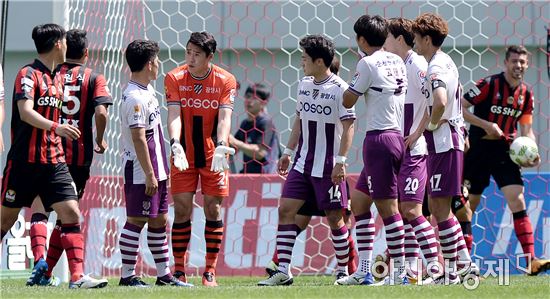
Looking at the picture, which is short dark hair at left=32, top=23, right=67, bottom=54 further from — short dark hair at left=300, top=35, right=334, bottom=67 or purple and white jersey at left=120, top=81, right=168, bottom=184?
short dark hair at left=300, top=35, right=334, bottom=67

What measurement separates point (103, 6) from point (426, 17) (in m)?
4.07

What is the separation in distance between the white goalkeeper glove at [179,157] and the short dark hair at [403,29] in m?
1.76

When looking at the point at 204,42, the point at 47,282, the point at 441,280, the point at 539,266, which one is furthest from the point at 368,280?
the point at 47,282

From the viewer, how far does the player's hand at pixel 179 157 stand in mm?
8391

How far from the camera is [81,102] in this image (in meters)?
8.88

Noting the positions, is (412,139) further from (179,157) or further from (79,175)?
(79,175)

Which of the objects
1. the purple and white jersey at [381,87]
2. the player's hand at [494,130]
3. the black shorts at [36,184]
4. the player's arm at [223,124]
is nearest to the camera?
the black shorts at [36,184]

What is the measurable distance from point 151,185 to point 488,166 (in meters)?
3.54

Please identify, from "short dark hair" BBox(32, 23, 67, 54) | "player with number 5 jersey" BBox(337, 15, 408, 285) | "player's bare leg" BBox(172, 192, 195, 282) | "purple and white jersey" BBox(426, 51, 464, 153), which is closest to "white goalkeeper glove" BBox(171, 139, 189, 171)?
"player's bare leg" BBox(172, 192, 195, 282)

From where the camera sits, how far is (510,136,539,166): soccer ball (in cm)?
995

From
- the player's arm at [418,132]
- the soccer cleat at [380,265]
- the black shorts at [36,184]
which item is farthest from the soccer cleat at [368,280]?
the black shorts at [36,184]

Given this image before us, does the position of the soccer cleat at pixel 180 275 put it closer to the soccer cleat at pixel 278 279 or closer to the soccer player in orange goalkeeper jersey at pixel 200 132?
the soccer player in orange goalkeeper jersey at pixel 200 132

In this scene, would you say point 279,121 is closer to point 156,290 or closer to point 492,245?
point 492,245

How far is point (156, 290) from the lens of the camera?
752 centimetres
